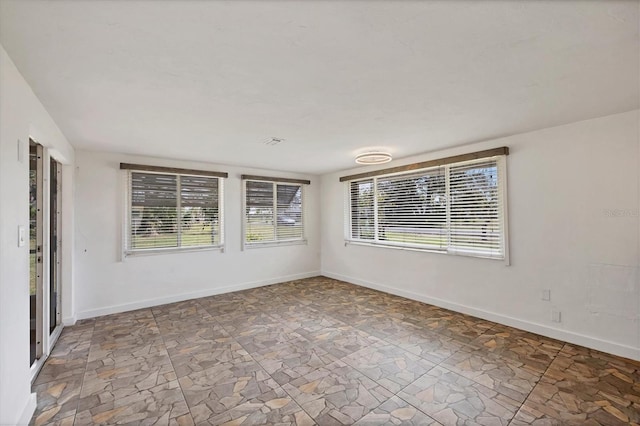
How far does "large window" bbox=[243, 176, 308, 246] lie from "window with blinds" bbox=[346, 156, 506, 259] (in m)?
1.33

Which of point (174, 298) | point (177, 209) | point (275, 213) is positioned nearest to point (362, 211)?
point (275, 213)

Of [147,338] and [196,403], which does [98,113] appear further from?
[196,403]

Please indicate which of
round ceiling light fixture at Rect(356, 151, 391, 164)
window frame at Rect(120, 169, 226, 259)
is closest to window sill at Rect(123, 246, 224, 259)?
window frame at Rect(120, 169, 226, 259)

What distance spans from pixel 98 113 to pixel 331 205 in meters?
4.40

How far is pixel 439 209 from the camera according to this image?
4.39 meters

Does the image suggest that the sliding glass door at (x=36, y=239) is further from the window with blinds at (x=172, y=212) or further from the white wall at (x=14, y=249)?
the window with blinds at (x=172, y=212)

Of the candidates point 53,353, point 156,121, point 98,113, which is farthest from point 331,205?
point 53,353

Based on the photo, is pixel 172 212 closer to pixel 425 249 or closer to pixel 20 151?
pixel 20 151

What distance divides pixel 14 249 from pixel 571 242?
16.2ft

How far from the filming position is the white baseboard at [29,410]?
1.90 metres

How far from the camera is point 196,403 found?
2176 mm

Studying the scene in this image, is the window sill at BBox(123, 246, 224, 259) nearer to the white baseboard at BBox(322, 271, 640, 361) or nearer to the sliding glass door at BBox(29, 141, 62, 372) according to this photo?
the sliding glass door at BBox(29, 141, 62, 372)

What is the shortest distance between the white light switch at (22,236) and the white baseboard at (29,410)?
1.11m

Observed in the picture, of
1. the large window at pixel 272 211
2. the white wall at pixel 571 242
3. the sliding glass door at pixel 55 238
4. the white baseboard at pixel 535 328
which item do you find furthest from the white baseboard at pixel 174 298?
the white wall at pixel 571 242
